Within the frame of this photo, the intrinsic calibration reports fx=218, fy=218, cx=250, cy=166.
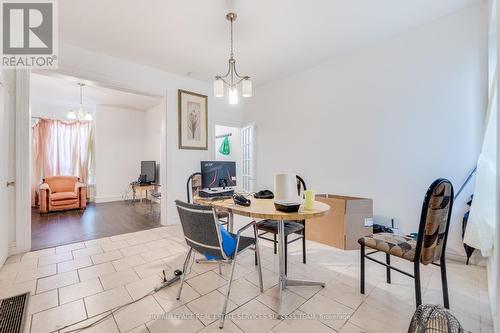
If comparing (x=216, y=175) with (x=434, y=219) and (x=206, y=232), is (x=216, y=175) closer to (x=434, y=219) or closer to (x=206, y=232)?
(x=206, y=232)

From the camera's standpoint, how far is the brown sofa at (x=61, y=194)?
4.62m

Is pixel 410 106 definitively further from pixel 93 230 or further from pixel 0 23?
pixel 93 230

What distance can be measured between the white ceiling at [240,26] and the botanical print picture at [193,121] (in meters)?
0.76

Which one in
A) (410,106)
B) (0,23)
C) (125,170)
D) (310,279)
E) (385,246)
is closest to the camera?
(385,246)

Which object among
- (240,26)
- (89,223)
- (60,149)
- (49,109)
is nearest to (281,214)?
(240,26)

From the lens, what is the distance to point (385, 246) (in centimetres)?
170

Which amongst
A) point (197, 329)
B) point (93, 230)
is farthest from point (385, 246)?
point (93, 230)

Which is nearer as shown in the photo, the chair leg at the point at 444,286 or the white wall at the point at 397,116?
the chair leg at the point at 444,286

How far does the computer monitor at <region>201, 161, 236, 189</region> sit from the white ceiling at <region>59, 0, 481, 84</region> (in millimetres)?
1627

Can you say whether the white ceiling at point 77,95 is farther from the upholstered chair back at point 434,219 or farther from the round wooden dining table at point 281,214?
the upholstered chair back at point 434,219

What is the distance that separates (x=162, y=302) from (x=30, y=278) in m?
1.44

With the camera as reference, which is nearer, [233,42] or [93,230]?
[233,42]

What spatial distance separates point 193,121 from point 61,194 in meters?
3.51

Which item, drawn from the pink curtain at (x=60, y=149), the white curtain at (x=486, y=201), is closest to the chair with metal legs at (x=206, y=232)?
the white curtain at (x=486, y=201)
